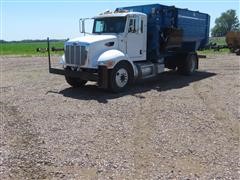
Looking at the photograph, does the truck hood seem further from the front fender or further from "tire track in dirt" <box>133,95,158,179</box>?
"tire track in dirt" <box>133,95,158,179</box>

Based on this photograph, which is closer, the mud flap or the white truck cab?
the mud flap

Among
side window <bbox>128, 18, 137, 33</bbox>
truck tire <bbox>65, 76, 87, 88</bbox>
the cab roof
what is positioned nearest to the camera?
the cab roof

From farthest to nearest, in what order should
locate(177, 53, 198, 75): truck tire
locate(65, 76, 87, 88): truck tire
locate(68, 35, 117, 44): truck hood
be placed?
locate(177, 53, 198, 75): truck tire, locate(65, 76, 87, 88): truck tire, locate(68, 35, 117, 44): truck hood

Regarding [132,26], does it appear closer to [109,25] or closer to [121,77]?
[109,25]

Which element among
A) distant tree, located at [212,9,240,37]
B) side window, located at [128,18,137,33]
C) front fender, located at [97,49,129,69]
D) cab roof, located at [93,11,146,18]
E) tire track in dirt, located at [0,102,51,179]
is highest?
distant tree, located at [212,9,240,37]

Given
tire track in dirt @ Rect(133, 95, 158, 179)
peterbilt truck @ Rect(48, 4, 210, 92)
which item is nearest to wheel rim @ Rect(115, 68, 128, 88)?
peterbilt truck @ Rect(48, 4, 210, 92)

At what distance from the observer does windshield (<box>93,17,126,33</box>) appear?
12633 mm

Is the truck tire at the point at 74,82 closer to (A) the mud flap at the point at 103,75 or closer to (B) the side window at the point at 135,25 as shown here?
(A) the mud flap at the point at 103,75

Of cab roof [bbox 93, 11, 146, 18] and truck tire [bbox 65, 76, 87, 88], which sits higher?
cab roof [bbox 93, 11, 146, 18]

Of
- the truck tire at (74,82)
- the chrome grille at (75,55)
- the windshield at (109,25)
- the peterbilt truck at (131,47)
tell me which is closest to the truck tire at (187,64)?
the peterbilt truck at (131,47)

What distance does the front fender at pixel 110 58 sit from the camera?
36.7 feet

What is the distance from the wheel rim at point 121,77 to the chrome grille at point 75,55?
117 cm

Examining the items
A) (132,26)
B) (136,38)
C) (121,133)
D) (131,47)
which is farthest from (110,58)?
(121,133)

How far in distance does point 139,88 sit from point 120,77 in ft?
3.30
